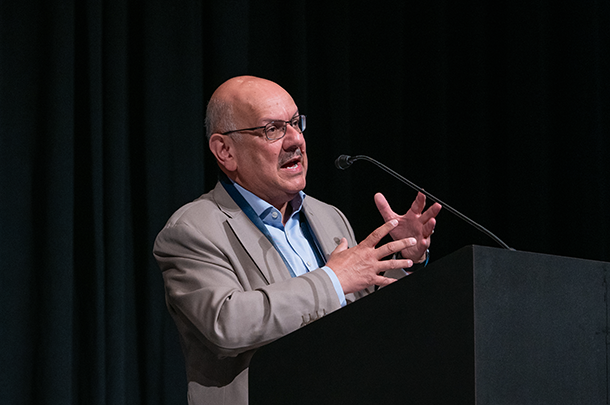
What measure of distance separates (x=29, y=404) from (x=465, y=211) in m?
2.00

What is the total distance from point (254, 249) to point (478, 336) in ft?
2.81

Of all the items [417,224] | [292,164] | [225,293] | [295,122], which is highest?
[295,122]

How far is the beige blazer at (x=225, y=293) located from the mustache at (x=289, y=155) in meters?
0.17

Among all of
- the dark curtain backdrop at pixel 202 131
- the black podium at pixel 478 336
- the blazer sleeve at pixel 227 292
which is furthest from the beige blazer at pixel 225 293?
the dark curtain backdrop at pixel 202 131

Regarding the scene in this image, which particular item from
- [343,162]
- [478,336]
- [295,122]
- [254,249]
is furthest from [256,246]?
[478,336]

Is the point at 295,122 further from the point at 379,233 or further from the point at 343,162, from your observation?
the point at 379,233

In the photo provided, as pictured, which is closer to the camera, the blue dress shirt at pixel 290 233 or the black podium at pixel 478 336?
the black podium at pixel 478 336

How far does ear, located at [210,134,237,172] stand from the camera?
185cm

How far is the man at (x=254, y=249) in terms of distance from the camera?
1.41 meters

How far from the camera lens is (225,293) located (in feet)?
4.79

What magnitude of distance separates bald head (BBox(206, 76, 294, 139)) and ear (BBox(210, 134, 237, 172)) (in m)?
0.02

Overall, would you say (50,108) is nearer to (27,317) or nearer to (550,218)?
(27,317)

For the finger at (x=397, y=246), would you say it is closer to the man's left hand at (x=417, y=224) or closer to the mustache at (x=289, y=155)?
the man's left hand at (x=417, y=224)

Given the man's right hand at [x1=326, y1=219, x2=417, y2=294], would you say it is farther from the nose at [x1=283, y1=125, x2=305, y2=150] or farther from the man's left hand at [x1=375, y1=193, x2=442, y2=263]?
the nose at [x1=283, y1=125, x2=305, y2=150]
